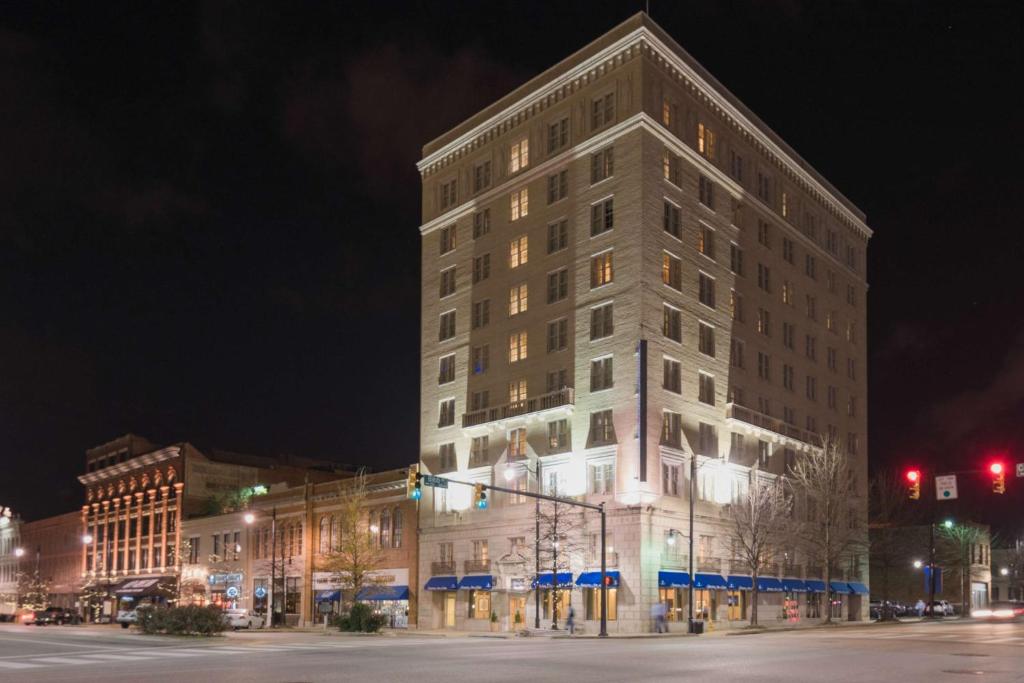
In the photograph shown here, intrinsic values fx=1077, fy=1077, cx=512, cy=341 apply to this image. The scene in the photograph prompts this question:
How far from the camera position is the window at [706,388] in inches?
2762

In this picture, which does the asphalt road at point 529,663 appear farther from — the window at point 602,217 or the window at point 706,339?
the window at point 602,217

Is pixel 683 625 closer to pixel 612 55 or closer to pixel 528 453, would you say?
pixel 528 453

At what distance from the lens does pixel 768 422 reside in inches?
3004

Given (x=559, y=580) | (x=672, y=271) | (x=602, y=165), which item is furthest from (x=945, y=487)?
(x=602, y=165)

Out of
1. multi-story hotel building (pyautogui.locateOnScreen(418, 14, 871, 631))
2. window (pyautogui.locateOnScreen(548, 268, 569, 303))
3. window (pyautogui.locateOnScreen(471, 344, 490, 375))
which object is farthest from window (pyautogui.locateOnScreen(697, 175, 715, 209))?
window (pyautogui.locateOnScreen(471, 344, 490, 375))

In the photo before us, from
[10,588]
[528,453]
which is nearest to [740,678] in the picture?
[528,453]

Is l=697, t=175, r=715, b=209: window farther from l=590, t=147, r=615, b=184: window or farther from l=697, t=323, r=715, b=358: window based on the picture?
l=697, t=323, r=715, b=358: window

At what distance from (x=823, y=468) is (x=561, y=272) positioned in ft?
79.6

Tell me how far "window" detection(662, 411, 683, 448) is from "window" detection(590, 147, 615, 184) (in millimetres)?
15719

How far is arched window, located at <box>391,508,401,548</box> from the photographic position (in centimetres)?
7881

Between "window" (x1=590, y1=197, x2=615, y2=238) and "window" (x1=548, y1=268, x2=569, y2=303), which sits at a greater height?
"window" (x1=590, y1=197, x2=615, y2=238)

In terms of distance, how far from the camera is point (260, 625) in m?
76.6

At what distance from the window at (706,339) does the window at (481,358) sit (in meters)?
14.7

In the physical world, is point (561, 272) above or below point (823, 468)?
above
